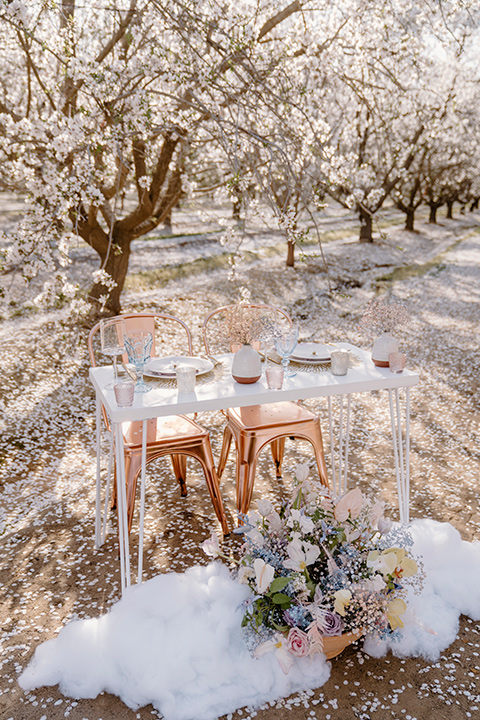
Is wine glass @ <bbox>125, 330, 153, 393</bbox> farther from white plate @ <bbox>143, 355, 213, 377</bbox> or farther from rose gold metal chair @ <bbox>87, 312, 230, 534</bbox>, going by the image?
rose gold metal chair @ <bbox>87, 312, 230, 534</bbox>

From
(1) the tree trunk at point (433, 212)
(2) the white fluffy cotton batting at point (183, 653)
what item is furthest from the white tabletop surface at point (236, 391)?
(1) the tree trunk at point (433, 212)

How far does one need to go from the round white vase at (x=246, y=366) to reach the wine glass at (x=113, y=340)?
1.85ft

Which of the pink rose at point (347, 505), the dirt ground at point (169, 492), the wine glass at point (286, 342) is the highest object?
the wine glass at point (286, 342)

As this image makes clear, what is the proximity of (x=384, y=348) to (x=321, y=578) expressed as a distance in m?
1.29

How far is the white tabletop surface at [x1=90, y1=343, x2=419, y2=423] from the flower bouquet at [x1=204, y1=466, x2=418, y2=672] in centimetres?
50

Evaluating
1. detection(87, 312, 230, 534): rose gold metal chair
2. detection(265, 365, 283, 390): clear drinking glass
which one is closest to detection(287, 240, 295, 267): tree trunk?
detection(87, 312, 230, 534): rose gold metal chair

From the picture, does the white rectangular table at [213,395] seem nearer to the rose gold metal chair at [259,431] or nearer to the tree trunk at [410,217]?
the rose gold metal chair at [259,431]

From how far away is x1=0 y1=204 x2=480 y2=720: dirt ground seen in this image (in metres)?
2.17

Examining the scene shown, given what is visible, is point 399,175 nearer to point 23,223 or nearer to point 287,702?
point 23,223

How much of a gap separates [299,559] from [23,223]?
3.69 metres

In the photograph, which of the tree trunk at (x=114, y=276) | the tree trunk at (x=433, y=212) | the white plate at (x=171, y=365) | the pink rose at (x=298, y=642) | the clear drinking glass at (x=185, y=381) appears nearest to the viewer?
the pink rose at (x=298, y=642)

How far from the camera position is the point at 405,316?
2979 millimetres

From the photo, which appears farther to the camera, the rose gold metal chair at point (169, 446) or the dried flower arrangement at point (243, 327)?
the rose gold metal chair at point (169, 446)

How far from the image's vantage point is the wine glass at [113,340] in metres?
2.78
